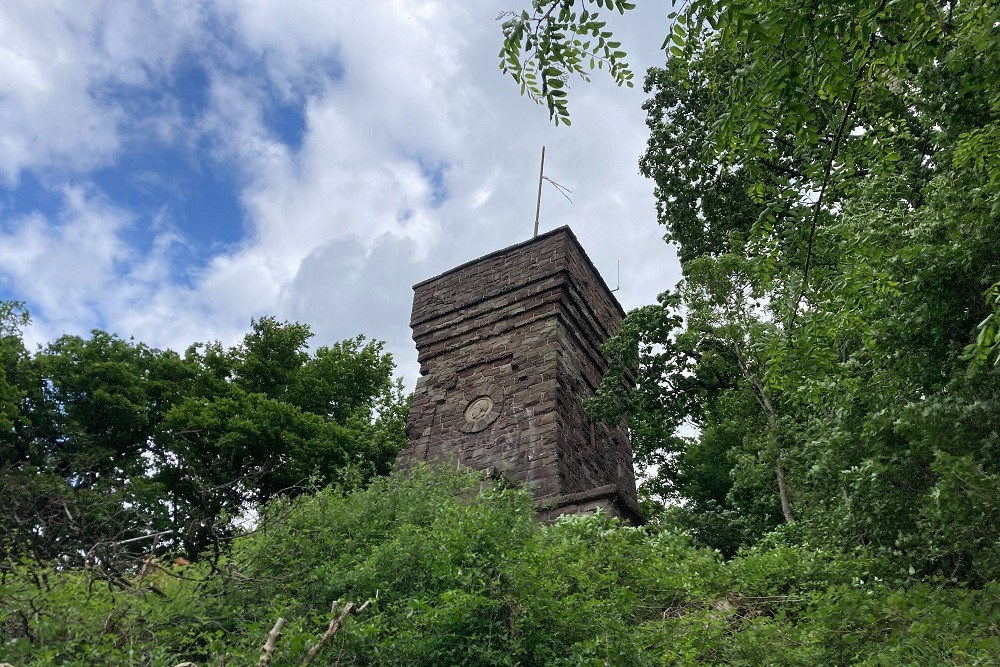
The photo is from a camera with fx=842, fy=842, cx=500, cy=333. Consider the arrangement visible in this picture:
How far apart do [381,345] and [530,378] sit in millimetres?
9717

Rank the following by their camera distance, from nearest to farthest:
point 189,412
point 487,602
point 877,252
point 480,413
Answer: point 487,602 < point 877,252 < point 480,413 < point 189,412

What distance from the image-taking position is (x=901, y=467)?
6.86 m

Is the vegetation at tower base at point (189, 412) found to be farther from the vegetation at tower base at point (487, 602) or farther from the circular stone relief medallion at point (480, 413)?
the vegetation at tower base at point (487, 602)

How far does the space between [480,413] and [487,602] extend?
19.5 feet

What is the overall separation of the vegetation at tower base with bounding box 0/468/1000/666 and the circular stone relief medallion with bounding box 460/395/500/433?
3.47 m

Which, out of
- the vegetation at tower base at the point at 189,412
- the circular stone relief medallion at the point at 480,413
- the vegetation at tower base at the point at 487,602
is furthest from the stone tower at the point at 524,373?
the vegetation at tower base at the point at 189,412

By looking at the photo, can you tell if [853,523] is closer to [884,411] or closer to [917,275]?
[884,411]

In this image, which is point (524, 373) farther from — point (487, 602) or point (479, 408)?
point (487, 602)

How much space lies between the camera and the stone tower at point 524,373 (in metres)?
10.7

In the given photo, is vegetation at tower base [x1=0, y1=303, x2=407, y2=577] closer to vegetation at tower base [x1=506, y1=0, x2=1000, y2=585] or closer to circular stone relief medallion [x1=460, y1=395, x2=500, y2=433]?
circular stone relief medallion [x1=460, y1=395, x2=500, y2=433]

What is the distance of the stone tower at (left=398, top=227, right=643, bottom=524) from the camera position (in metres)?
10.7

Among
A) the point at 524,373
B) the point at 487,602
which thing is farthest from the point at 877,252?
the point at 524,373

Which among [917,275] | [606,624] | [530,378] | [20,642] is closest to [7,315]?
[530,378]

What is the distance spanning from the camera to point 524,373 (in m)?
11.7
